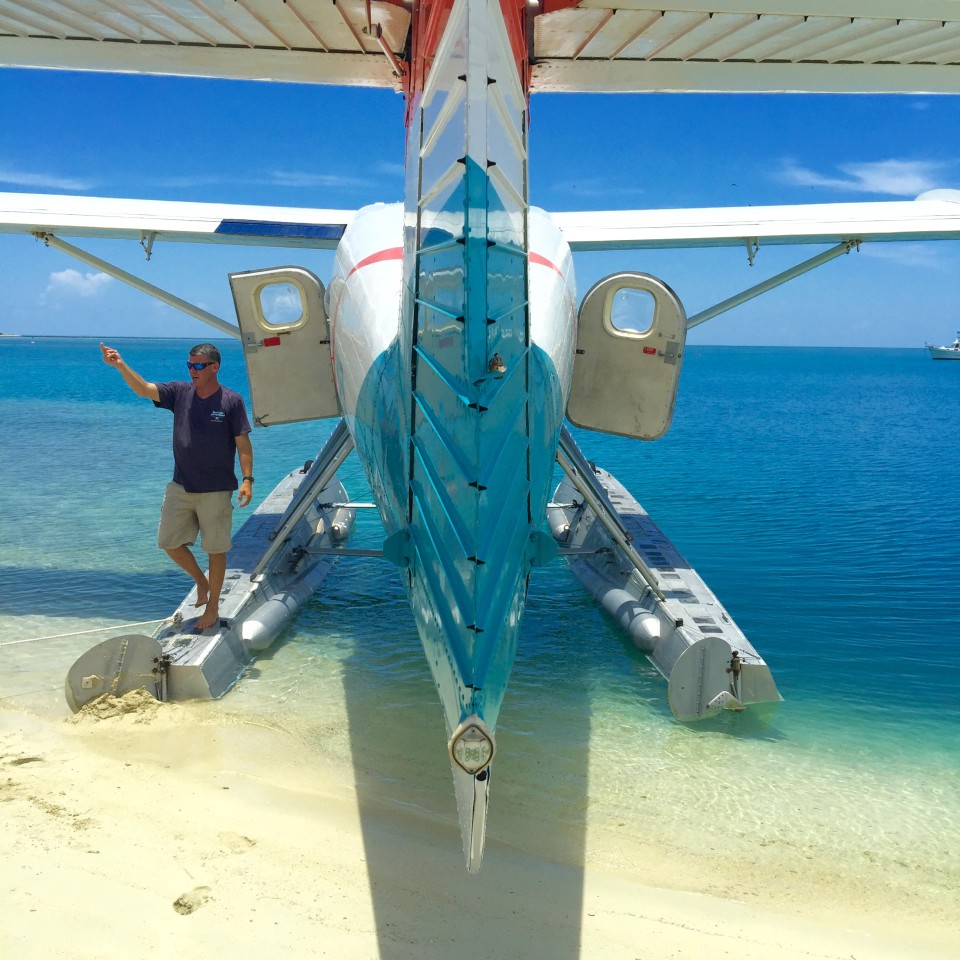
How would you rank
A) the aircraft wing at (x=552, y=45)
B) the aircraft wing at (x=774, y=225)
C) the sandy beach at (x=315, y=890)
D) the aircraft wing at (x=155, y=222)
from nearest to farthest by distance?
the sandy beach at (x=315, y=890) → the aircraft wing at (x=552, y=45) → the aircraft wing at (x=155, y=222) → the aircraft wing at (x=774, y=225)

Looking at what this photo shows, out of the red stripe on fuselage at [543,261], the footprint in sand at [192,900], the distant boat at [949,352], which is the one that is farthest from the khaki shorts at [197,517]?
the distant boat at [949,352]

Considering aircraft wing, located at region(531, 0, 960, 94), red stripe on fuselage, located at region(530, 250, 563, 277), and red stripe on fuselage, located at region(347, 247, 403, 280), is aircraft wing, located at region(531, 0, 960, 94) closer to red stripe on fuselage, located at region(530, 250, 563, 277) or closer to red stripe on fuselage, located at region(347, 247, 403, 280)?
red stripe on fuselage, located at region(530, 250, 563, 277)

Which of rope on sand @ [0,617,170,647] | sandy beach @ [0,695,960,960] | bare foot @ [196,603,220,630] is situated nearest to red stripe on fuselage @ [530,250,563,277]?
sandy beach @ [0,695,960,960]

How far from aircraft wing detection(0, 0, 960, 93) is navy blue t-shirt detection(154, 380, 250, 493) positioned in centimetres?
275

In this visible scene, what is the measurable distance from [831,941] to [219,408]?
13.7 ft

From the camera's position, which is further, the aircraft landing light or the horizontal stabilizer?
the horizontal stabilizer

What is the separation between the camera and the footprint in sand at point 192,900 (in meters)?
3.38

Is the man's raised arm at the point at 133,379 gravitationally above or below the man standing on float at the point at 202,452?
Answer: above

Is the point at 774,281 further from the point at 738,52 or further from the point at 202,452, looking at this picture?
the point at 202,452

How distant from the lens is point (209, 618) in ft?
19.5

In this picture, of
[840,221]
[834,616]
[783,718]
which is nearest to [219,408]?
[783,718]

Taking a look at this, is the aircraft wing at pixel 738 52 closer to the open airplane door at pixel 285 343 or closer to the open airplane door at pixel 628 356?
the open airplane door at pixel 628 356

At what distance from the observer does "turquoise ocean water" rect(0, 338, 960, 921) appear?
14.1 ft

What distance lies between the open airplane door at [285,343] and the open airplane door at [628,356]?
6.00 ft
